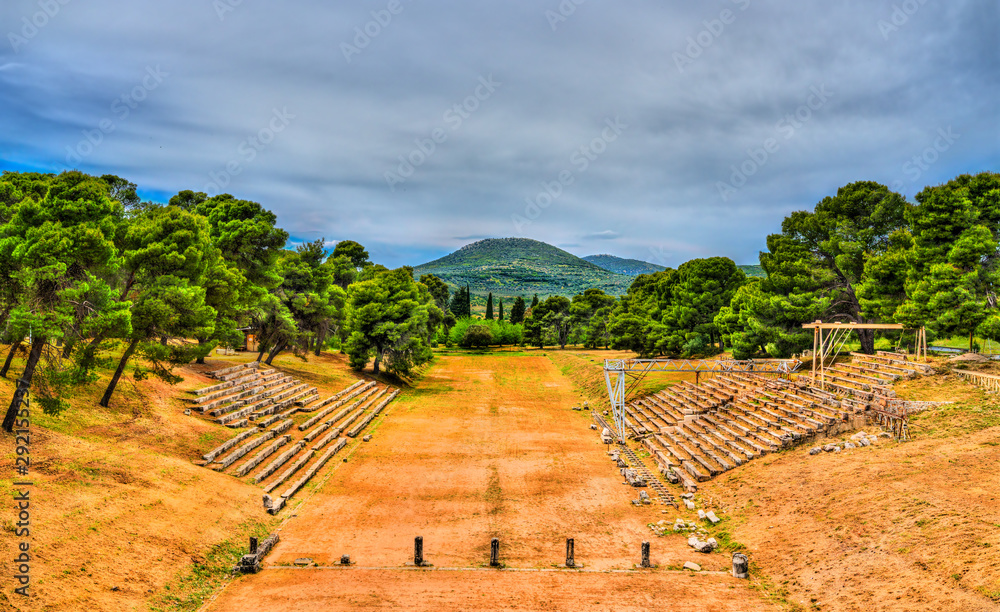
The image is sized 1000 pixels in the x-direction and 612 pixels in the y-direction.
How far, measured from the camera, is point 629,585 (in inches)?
543

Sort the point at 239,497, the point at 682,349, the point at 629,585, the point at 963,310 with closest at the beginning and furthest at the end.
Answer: the point at 629,585
the point at 239,497
the point at 963,310
the point at 682,349

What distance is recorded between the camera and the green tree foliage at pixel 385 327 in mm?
44781

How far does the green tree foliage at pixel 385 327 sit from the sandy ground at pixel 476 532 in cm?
1246

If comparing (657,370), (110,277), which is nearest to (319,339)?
(110,277)

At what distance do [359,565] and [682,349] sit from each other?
4165cm

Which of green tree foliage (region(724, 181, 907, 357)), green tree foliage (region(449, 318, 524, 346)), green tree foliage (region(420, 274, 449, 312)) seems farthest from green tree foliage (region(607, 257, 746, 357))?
green tree foliage (region(420, 274, 449, 312))

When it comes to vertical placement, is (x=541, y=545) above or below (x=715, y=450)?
below

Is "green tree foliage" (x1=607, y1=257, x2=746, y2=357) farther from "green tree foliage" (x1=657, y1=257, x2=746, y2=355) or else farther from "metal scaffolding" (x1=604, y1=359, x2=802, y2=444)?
"metal scaffolding" (x1=604, y1=359, x2=802, y2=444)

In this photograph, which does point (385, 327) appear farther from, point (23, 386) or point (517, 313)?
point (517, 313)

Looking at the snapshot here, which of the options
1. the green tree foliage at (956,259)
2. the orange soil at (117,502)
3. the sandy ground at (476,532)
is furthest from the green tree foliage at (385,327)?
the green tree foliage at (956,259)

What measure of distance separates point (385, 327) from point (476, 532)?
29138 mm

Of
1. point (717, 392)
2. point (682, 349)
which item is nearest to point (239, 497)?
point (717, 392)

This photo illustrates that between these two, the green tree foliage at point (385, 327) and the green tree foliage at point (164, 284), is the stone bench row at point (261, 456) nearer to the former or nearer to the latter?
the green tree foliage at point (164, 284)

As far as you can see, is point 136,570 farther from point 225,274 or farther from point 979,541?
point 979,541
